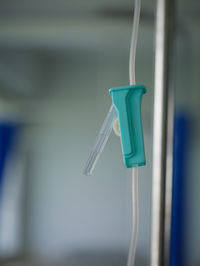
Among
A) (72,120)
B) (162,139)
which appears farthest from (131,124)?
(72,120)

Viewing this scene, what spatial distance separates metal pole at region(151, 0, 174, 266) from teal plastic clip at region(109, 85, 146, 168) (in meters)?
0.02

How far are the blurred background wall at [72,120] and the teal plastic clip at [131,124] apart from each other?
42 cm

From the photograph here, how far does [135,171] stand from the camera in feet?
1.19

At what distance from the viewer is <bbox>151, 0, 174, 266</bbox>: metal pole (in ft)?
1.18

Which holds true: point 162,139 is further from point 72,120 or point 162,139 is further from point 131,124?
point 72,120

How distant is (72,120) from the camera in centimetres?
81

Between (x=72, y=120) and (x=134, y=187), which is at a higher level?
(x=72, y=120)

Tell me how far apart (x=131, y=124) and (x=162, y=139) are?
0.15 feet

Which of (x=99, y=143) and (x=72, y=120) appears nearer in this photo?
(x=99, y=143)

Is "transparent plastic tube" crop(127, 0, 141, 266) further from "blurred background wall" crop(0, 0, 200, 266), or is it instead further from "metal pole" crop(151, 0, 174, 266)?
"blurred background wall" crop(0, 0, 200, 266)

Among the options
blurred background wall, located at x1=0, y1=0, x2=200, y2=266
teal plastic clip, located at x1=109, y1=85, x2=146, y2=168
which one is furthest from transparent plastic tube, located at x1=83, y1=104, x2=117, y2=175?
blurred background wall, located at x1=0, y1=0, x2=200, y2=266

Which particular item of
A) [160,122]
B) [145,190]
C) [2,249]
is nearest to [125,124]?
[160,122]

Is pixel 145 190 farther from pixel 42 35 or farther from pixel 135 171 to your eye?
pixel 42 35

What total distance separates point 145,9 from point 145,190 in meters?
0.51
